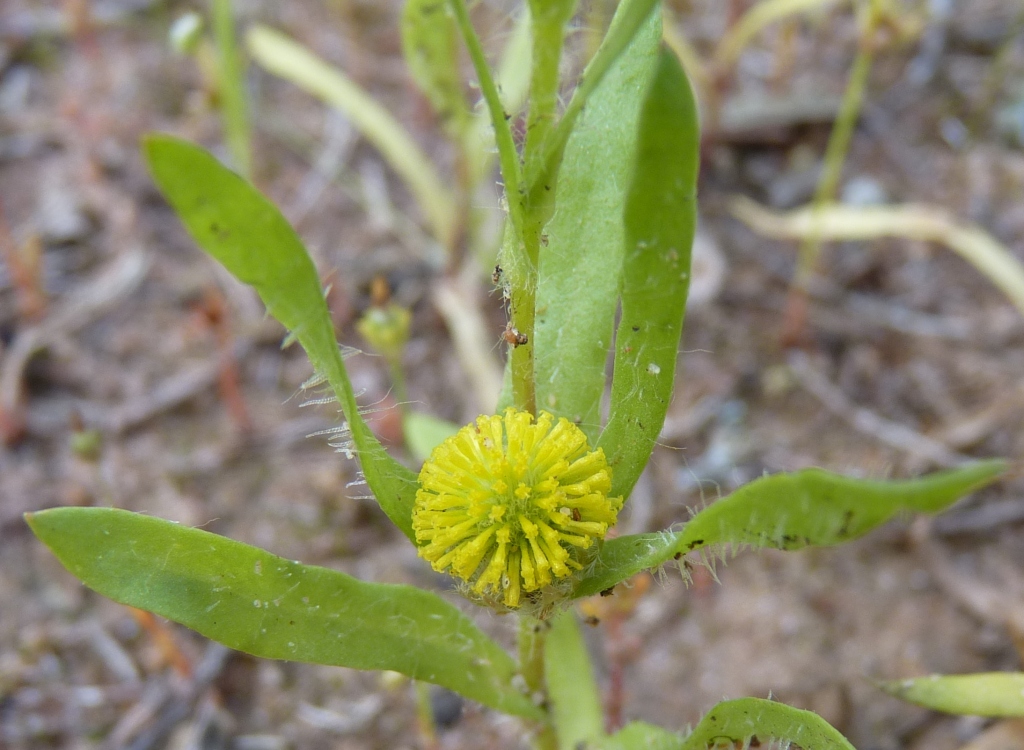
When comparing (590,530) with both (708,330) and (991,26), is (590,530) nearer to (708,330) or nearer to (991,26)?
(708,330)

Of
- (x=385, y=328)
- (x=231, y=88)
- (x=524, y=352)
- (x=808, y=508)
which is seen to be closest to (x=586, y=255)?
(x=524, y=352)

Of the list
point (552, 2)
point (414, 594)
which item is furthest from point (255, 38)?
point (414, 594)

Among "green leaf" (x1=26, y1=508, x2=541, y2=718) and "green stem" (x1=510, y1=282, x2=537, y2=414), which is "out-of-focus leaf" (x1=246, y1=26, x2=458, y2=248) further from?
"green leaf" (x1=26, y1=508, x2=541, y2=718)

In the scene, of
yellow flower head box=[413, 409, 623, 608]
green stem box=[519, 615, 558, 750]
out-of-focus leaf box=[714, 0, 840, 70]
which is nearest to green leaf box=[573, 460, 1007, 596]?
yellow flower head box=[413, 409, 623, 608]

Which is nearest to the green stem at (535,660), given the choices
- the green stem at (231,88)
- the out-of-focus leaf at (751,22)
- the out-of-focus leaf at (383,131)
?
the out-of-focus leaf at (383,131)

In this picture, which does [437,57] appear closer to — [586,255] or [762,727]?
[586,255]

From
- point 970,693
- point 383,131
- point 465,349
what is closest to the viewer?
point 970,693
